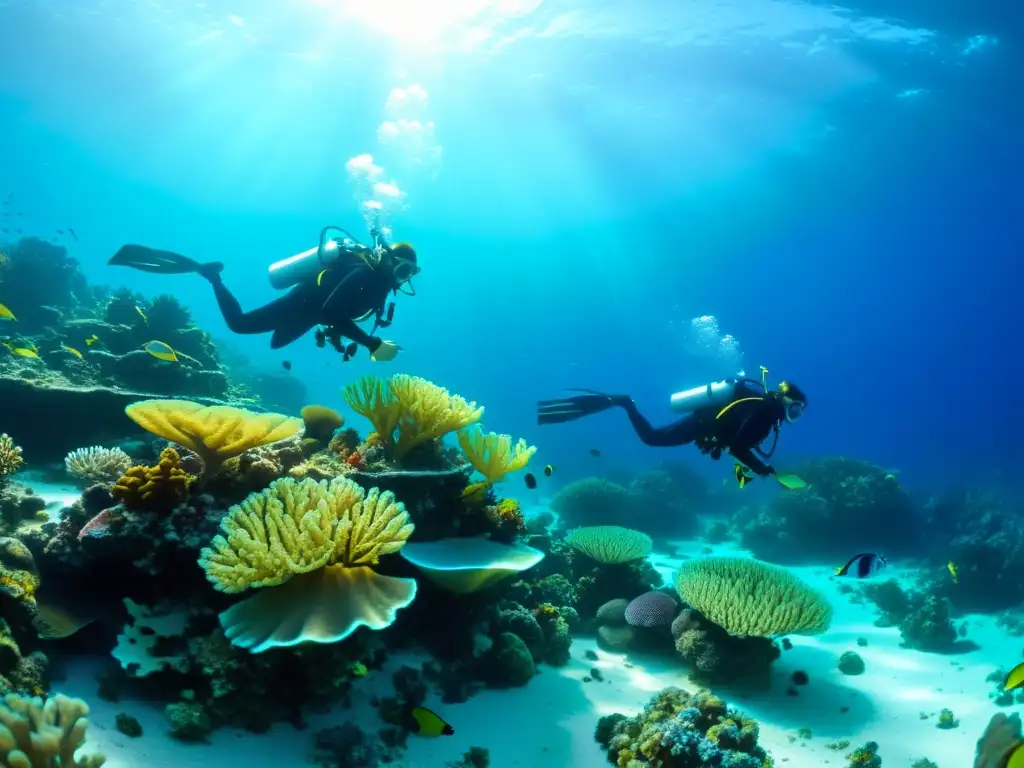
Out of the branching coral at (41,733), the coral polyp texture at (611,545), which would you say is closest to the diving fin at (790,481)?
the coral polyp texture at (611,545)

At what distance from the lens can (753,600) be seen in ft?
20.6

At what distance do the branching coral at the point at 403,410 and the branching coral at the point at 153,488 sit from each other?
1706 mm

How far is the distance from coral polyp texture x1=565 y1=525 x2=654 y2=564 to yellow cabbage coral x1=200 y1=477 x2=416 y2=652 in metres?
4.89

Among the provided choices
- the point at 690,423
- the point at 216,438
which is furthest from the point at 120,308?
the point at 690,423

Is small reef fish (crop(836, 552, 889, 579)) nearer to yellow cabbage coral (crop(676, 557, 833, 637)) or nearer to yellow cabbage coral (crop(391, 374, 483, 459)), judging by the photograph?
yellow cabbage coral (crop(676, 557, 833, 637))

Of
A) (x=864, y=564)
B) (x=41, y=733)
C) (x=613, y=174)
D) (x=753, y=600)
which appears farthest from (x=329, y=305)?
(x=613, y=174)

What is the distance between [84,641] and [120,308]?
11250 mm

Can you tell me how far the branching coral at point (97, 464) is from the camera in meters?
5.43

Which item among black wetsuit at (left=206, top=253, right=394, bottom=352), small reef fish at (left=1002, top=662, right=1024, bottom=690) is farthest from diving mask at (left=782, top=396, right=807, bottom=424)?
black wetsuit at (left=206, top=253, right=394, bottom=352)

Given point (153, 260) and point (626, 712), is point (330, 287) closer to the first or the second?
point (153, 260)

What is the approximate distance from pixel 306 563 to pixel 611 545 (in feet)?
18.7

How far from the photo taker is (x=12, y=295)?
1524 centimetres

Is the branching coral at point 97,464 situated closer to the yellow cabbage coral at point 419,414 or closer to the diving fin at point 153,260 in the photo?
the yellow cabbage coral at point 419,414

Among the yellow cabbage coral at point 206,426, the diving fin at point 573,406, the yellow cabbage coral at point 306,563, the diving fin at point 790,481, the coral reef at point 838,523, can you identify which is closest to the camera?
the yellow cabbage coral at point 306,563
